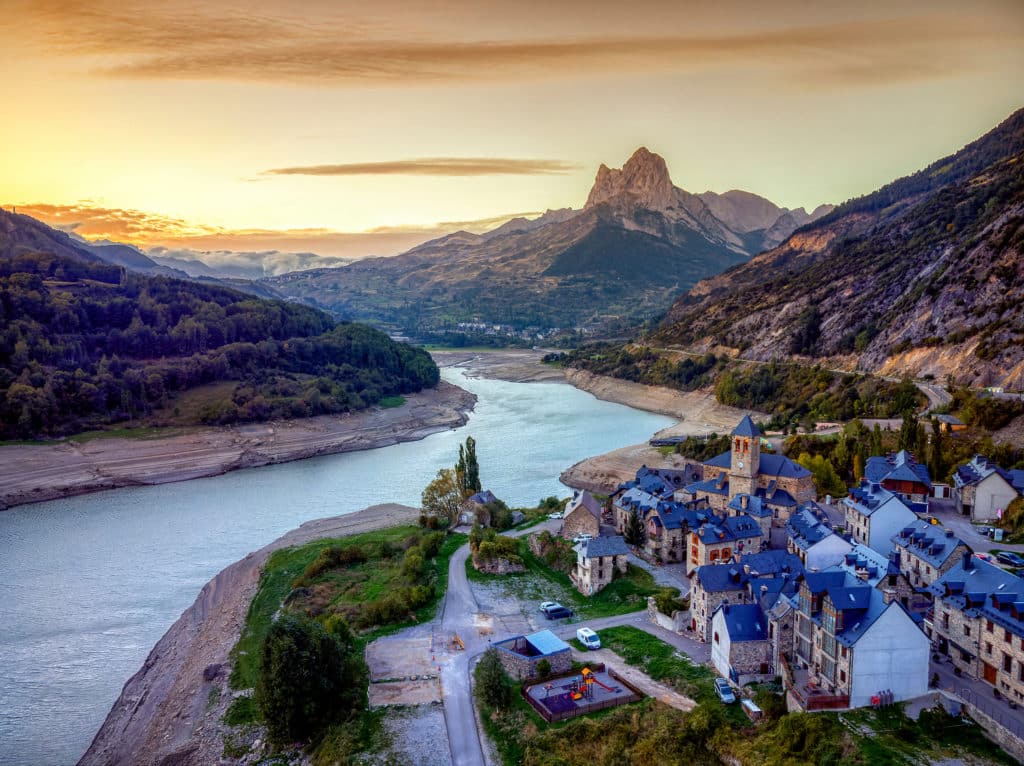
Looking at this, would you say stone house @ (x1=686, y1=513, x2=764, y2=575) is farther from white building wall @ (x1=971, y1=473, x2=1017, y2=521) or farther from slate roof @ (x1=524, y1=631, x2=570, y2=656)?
white building wall @ (x1=971, y1=473, x2=1017, y2=521)

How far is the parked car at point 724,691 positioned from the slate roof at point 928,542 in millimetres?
8855

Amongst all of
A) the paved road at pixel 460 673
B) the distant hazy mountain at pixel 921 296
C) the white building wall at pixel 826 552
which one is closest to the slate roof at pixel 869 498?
the white building wall at pixel 826 552

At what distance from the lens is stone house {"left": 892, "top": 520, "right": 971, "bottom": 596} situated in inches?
927

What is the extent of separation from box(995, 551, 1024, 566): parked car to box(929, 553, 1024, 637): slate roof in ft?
11.1

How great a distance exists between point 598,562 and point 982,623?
43.4ft

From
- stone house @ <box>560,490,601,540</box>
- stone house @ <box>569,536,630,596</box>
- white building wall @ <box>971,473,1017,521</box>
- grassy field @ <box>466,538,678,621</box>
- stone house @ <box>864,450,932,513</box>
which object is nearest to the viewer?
grassy field @ <box>466,538,678,621</box>

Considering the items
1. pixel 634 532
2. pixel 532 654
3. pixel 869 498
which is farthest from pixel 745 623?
pixel 869 498

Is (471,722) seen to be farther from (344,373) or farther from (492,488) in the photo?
(344,373)

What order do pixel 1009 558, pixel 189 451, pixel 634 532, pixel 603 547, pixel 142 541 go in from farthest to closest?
pixel 189 451
pixel 142 541
pixel 634 532
pixel 603 547
pixel 1009 558

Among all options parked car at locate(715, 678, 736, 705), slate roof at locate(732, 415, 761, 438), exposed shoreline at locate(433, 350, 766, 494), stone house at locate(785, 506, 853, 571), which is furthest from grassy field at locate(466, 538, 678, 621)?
exposed shoreline at locate(433, 350, 766, 494)

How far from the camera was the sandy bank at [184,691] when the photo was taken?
72.5 feet

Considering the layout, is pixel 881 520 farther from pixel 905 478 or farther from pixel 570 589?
pixel 570 589

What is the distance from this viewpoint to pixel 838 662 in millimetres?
18531

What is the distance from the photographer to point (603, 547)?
29.3 m
